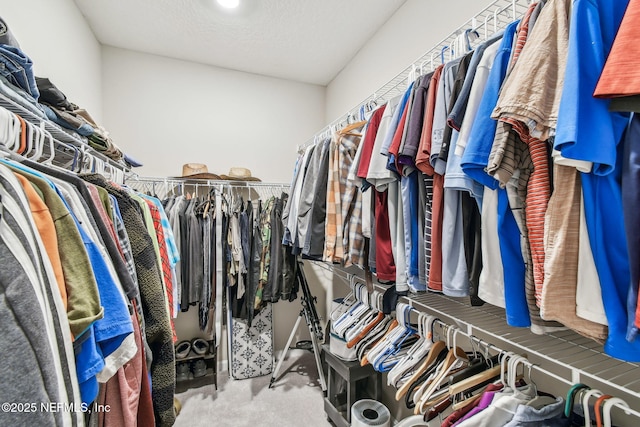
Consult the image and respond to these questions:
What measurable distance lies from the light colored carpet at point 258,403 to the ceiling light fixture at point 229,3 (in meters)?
2.77

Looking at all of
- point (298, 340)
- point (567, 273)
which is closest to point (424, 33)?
point (567, 273)

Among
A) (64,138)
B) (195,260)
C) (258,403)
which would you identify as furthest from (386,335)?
(64,138)

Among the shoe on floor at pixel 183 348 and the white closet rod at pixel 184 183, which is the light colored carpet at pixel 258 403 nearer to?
the shoe on floor at pixel 183 348

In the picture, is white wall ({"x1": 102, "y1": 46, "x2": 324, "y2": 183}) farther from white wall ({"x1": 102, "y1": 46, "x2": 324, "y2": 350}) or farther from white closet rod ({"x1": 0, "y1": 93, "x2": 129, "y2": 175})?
white closet rod ({"x1": 0, "y1": 93, "x2": 129, "y2": 175})

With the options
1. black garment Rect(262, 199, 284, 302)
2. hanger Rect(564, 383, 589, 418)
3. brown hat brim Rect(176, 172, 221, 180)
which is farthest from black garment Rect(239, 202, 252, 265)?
hanger Rect(564, 383, 589, 418)

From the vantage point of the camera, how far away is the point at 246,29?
2.16 m

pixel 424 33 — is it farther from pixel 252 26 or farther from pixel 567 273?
pixel 567 273

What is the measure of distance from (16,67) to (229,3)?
1424 mm

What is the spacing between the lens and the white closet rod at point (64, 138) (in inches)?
34.3

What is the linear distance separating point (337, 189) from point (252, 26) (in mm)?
1579

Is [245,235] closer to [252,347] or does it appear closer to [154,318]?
[252,347]

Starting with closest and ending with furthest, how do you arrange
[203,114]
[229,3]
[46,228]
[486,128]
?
1. [46,228]
2. [486,128]
3. [229,3]
4. [203,114]

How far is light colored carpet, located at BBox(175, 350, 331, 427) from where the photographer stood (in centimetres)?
184

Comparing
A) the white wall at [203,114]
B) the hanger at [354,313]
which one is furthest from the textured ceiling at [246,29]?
the hanger at [354,313]
